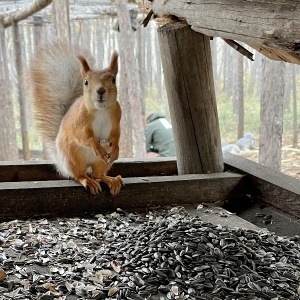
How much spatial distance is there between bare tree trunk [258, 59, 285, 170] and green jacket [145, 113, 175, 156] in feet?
3.08

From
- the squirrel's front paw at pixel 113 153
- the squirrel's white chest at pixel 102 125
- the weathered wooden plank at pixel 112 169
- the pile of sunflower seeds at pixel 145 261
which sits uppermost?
the squirrel's white chest at pixel 102 125

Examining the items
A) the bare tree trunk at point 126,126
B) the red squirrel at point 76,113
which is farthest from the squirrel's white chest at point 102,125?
the bare tree trunk at point 126,126

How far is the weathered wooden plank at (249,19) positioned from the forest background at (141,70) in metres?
1.89

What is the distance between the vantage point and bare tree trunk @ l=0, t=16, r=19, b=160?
434 cm

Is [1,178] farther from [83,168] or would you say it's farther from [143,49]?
[143,49]

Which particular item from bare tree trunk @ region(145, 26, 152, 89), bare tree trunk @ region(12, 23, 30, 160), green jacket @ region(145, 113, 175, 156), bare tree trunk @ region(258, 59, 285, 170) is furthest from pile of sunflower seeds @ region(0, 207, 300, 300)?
bare tree trunk @ region(145, 26, 152, 89)

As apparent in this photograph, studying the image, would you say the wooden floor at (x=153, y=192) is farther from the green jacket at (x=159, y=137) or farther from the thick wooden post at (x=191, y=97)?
the green jacket at (x=159, y=137)

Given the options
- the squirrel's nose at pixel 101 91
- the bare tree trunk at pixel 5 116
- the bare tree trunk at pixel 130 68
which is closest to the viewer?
the squirrel's nose at pixel 101 91

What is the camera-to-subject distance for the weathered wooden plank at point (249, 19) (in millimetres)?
1199

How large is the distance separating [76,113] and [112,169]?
42 cm

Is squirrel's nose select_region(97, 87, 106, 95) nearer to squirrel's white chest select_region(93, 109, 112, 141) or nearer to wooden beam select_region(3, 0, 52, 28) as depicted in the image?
squirrel's white chest select_region(93, 109, 112, 141)

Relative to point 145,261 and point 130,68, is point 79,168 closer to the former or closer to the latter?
point 145,261

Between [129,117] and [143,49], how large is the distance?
1.49m

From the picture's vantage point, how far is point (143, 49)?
5.71m
